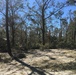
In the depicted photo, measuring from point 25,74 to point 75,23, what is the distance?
35852 mm

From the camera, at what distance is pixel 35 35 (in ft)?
180

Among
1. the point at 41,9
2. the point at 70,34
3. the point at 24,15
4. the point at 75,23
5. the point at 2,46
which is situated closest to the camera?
the point at 2,46

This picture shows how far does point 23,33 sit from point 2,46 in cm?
3263

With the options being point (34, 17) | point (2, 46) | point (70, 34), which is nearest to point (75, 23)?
point (70, 34)

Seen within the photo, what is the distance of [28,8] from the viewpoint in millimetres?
31672

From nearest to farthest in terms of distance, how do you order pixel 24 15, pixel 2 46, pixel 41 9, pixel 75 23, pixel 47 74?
1. pixel 47 74
2. pixel 2 46
3. pixel 41 9
4. pixel 24 15
5. pixel 75 23

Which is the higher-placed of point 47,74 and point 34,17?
point 34,17

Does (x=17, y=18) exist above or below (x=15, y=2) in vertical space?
below

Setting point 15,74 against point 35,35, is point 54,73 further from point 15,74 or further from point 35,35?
point 35,35

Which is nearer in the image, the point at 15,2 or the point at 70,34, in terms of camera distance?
the point at 15,2

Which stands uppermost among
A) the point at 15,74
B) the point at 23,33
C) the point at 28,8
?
the point at 28,8

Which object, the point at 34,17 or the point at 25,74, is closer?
the point at 25,74

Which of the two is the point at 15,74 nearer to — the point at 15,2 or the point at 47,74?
the point at 47,74

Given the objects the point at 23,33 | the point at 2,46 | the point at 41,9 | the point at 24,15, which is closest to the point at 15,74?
the point at 2,46
